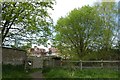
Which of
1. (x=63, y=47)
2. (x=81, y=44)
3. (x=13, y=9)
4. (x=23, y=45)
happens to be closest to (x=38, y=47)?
(x=23, y=45)

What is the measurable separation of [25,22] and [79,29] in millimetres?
6596

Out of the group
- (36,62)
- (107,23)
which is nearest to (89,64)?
(36,62)

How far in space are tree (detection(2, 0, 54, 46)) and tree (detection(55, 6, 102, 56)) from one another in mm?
4120

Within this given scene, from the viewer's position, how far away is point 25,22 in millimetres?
8477

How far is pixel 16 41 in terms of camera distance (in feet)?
29.9

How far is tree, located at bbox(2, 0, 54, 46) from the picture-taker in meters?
8.10

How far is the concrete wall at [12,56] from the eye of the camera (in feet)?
25.6

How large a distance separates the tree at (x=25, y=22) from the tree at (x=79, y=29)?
4.12m

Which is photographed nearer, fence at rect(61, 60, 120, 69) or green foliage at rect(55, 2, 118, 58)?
fence at rect(61, 60, 120, 69)

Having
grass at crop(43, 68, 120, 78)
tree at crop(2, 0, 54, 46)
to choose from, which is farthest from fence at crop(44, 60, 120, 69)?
grass at crop(43, 68, 120, 78)

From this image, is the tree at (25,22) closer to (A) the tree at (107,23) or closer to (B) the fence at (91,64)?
(B) the fence at (91,64)

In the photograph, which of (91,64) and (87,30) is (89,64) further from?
(87,30)

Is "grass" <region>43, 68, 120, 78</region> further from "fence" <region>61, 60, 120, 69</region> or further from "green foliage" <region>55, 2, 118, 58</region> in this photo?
"green foliage" <region>55, 2, 118, 58</region>

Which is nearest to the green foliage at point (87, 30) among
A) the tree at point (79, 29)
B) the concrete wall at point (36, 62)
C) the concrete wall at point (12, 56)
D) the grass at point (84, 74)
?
the tree at point (79, 29)
